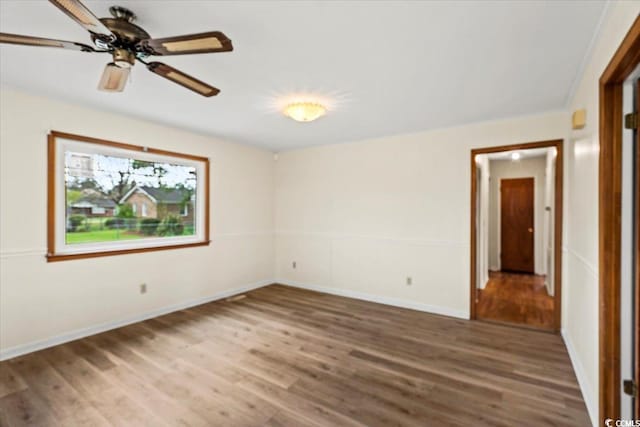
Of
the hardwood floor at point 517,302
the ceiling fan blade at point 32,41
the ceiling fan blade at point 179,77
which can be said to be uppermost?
the ceiling fan blade at point 179,77

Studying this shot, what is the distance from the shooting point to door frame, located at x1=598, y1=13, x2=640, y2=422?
1.63m

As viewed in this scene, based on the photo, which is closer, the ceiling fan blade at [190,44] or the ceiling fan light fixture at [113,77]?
the ceiling fan blade at [190,44]

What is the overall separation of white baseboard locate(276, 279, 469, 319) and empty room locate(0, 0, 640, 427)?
4cm

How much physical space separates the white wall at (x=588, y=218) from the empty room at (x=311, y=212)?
0.11 ft

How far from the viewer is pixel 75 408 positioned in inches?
79.9

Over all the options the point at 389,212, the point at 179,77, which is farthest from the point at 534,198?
the point at 179,77

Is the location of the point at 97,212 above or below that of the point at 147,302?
above

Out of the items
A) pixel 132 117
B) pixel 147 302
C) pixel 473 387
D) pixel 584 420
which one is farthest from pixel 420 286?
pixel 132 117

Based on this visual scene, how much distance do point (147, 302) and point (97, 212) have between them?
123 cm

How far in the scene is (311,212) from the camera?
5195 millimetres

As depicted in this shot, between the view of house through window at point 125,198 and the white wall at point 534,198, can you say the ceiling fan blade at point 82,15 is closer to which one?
the view of house through window at point 125,198

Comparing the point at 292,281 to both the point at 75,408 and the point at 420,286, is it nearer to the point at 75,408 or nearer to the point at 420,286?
the point at 420,286

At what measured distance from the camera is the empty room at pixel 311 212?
1.69 metres

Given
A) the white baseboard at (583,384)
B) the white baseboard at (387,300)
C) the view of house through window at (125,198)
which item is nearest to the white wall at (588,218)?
the white baseboard at (583,384)
